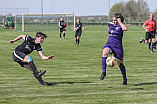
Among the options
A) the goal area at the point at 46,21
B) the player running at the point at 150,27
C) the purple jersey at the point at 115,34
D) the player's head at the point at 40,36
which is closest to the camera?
the player's head at the point at 40,36

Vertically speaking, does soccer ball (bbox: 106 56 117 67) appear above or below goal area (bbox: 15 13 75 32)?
below

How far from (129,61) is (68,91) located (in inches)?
284

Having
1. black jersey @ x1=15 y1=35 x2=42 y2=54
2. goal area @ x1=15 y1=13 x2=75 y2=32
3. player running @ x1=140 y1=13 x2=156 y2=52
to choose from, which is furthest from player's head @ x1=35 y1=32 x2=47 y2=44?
goal area @ x1=15 y1=13 x2=75 y2=32

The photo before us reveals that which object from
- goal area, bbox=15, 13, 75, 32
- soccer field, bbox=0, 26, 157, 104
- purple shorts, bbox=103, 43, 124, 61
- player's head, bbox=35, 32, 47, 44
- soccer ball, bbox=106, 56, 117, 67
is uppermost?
goal area, bbox=15, 13, 75, 32

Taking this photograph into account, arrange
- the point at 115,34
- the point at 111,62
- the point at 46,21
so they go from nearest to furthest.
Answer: the point at 111,62 → the point at 115,34 → the point at 46,21

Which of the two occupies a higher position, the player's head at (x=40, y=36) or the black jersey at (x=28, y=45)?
the player's head at (x=40, y=36)

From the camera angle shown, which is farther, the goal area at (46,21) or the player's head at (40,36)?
the goal area at (46,21)

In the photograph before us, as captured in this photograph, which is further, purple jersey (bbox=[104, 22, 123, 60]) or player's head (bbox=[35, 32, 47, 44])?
purple jersey (bbox=[104, 22, 123, 60])

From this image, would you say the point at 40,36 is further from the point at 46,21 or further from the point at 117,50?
the point at 46,21

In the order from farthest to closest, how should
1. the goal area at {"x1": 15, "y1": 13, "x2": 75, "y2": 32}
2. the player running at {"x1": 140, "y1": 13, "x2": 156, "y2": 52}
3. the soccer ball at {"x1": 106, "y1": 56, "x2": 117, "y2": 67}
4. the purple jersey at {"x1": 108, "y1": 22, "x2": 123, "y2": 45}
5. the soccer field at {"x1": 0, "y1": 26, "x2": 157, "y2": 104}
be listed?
the goal area at {"x1": 15, "y1": 13, "x2": 75, "y2": 32}, the player running at {"x1": 140, "y1": 13, "x2": 156, "y2": 52}, the purple jersey at {"x1": 108, "y1": 22, "x2": 123, "y2": 45}, the soccer ball at {"x1": 106, "y1": 56, "x2": 117, "y2": 67}, the soccer field at {"x1": 0, "y1": 26, "x2": 157, "y2": 104}

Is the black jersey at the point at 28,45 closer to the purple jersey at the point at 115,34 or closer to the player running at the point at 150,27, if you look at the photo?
the purple jersey at the point at 115,34

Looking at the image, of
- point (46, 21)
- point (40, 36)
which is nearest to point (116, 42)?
point (40, 36)

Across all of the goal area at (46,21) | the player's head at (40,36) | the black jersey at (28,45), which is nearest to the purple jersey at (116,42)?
the player's head at (40,36)

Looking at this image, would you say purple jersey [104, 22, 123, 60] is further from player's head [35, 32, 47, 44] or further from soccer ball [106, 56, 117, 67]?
player's head [35, 32, 47, 44]
